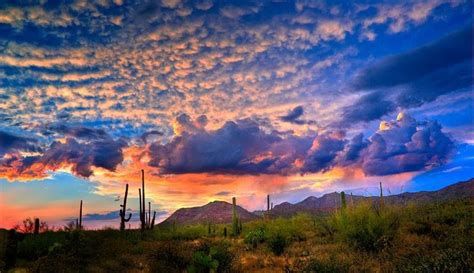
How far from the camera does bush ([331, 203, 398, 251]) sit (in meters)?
14.5

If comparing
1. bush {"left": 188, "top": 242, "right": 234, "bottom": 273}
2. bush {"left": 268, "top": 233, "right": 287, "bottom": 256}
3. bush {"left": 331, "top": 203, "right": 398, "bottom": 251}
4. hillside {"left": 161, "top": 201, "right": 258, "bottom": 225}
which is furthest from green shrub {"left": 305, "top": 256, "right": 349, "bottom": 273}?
hillside {"left": 161, "top": 201, "right": 258, "bottom": 225}

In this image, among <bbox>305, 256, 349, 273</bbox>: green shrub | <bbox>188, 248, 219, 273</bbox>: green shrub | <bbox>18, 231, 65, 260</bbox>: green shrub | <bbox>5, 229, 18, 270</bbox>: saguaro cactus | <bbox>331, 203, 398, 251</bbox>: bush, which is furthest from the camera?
<bbox>18, 231, 65, 260</bbox>: green shrub

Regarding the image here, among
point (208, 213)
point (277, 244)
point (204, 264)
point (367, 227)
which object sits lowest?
point (277, 244)

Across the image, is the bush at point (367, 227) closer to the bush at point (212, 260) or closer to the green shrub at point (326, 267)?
the green shrub at point (326, 267)

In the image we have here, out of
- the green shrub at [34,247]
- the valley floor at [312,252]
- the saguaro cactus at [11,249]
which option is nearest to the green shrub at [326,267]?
the valley floor at [312,252]

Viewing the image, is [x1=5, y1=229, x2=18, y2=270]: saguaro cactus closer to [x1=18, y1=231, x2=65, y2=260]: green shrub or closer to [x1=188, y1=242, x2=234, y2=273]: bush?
[x1=18, y1=231, x2=65, y2=260]: green shrub

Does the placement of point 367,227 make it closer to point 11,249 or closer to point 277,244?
point 277,244

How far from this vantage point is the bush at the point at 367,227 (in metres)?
14.5

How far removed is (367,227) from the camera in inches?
583

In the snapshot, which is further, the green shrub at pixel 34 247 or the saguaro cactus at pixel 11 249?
the green shrub at pixel 34 247

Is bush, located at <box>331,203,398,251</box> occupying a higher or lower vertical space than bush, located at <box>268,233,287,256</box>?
higher

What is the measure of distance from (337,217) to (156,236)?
18.8m

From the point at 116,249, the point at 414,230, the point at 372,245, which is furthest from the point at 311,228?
the point at 116,249

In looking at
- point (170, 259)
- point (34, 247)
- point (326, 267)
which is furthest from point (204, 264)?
point (34, 247)
